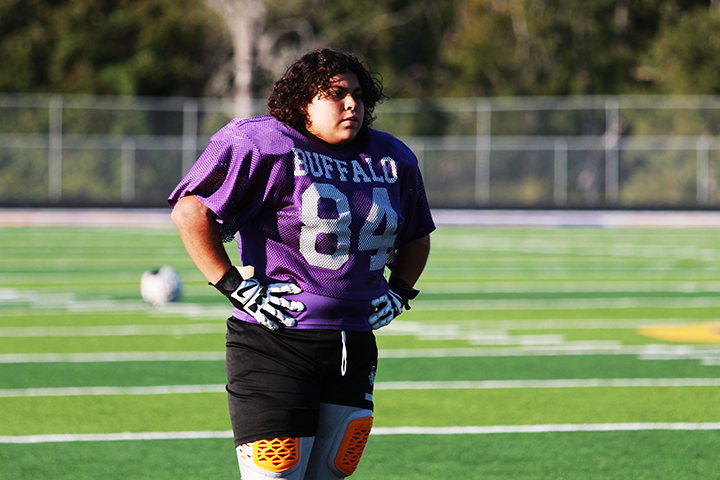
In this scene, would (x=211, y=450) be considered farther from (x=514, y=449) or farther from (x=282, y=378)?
(x=282, y=378)

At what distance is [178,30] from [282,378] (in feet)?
120

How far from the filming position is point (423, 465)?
535cm

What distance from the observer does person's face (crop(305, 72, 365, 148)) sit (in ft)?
11.5

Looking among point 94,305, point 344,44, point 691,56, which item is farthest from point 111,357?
point 691,56

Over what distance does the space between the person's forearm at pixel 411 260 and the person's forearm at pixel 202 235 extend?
723mm

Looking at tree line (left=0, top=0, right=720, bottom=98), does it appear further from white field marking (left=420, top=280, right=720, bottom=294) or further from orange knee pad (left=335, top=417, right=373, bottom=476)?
orange knee pad (left=335, top=417, right=373, bottom=476)

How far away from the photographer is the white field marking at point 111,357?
8.23 m

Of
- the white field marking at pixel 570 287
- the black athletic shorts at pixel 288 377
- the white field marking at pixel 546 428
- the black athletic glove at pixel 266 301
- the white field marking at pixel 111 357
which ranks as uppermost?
the black athletic glove at pixel 266 301

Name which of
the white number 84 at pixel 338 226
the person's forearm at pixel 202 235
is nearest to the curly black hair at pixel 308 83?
the white number 84 at pixel 338 226

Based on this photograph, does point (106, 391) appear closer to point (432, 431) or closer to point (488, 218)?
point (432, 431)

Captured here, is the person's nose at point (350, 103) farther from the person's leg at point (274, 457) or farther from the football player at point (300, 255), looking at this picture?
the person's leg at point (274, 457)

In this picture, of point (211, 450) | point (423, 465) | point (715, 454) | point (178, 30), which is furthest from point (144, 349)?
point (178, 30)

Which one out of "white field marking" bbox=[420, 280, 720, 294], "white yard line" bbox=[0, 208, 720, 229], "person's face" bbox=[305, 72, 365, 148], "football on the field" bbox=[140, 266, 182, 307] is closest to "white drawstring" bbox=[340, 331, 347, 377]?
"person's face" bbox=[305, 72, 365, 148]

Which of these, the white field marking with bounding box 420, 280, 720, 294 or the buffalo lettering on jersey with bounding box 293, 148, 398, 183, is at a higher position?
the buffalo lettering on jersey with bounding box 293, 148, 398, 183
